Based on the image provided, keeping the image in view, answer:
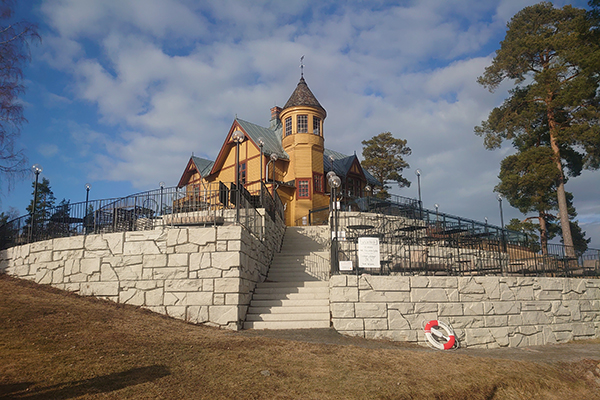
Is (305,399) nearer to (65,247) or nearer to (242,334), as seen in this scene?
(242,334)

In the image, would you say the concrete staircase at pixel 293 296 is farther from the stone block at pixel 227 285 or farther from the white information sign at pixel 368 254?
the white information sign at pixel 368 254

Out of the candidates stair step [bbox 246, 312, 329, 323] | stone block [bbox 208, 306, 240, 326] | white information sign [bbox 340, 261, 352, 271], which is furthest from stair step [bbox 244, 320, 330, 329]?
white information sign [bbox 340, 261, 352, 271]

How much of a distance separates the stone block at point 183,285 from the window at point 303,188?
16.6m

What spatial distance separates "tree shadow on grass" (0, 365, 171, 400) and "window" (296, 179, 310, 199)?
21023 mm

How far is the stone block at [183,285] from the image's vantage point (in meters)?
10.4

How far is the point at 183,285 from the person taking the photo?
10.4m

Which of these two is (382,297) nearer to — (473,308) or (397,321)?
(397,321)

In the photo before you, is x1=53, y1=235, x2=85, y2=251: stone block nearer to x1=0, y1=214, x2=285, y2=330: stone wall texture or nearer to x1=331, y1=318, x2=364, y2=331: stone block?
x1=0, y1=214, x2=285, y2=330: stone wall texture

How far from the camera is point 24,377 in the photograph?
219 inches

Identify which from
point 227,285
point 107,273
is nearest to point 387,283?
point 227,285

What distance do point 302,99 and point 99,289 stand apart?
20.1m

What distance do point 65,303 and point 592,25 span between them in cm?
2519

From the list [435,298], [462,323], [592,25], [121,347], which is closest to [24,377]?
[121,347]

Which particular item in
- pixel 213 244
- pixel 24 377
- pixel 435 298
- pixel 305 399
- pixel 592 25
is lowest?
pixel 305 399
